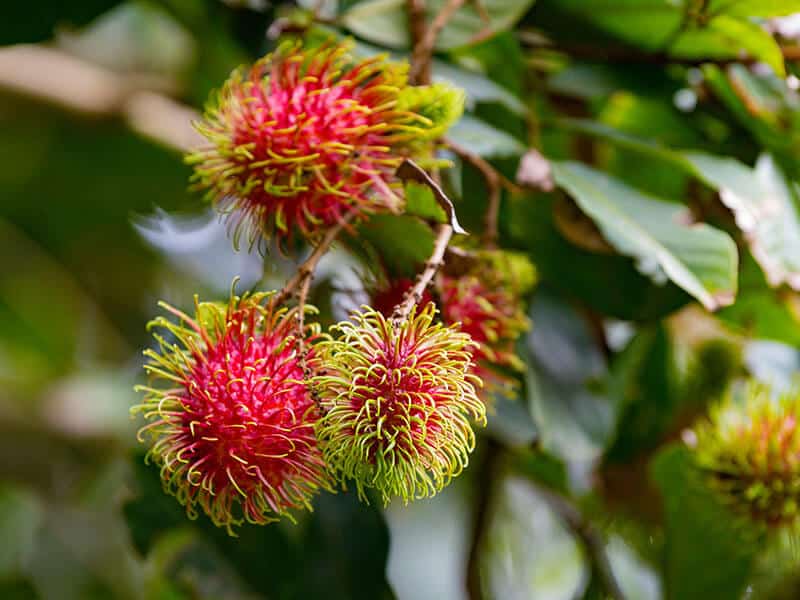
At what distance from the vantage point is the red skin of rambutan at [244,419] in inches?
24.8

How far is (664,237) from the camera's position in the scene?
833 mm

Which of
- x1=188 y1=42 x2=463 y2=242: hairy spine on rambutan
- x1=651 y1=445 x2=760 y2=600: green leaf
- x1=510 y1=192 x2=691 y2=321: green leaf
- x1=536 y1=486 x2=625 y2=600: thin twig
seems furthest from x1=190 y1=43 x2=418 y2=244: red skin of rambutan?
x1=536 y1=486 x2=625 y2=600: thin twig

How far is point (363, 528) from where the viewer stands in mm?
1050

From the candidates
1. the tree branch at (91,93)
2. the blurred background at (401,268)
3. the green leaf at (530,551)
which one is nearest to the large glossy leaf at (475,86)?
the blurred background at (401,268)

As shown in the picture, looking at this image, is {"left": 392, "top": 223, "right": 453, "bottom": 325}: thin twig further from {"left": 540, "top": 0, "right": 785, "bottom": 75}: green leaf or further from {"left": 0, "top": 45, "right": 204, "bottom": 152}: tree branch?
{"left": 0, "top": 45, "right": 204, "bottom": 152}: tree branch

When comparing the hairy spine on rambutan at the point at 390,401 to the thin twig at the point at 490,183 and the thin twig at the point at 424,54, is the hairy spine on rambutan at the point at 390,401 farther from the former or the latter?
the thin twig at the point at 424,54

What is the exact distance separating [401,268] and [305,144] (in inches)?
5.5

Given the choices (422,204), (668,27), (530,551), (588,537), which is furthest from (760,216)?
(530,551)

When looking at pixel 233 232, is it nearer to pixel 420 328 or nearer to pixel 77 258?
pixel 420 328

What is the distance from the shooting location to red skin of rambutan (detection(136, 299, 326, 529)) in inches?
24.8

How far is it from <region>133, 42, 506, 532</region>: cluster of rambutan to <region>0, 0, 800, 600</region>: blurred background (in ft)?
0.27

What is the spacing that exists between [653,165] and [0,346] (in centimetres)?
130

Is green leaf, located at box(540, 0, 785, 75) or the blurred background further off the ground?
green leaf, located at box(540, 0, 785, 75)

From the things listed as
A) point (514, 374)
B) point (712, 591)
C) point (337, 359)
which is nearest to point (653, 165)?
point (514, 374)
